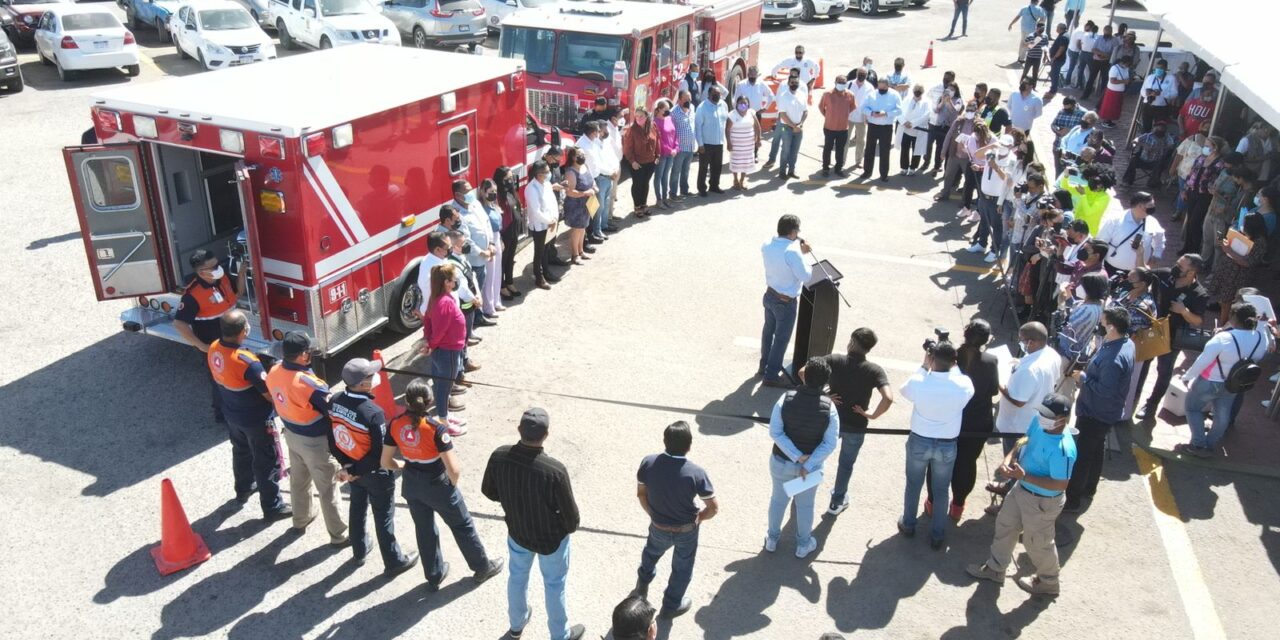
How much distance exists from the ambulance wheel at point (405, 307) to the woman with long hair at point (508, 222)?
123cm

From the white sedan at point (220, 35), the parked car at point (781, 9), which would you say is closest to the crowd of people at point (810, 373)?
the white sedan at point (220, 35)

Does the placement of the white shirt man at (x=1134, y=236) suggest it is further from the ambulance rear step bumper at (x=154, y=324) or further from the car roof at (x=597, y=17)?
the ambulance rear step bumper at (x=154, y=324)

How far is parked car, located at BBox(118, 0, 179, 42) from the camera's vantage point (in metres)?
24.5

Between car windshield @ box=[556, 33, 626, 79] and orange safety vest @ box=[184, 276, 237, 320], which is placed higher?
car windshield @ box=[556, 33, 626, 79]

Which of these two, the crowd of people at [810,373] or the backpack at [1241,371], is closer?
the crowd of people at [810,373]

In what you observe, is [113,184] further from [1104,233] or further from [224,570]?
[1104,233]

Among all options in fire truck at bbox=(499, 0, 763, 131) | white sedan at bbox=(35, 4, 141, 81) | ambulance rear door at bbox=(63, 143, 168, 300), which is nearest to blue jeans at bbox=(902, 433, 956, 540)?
ambulance rear door at bbox=(63, 143, 168, 300)

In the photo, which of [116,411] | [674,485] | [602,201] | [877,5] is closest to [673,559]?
[674,485]

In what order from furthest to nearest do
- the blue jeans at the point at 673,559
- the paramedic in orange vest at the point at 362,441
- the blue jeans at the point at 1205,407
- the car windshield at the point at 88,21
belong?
the car windshield at the point at 88,21, the blue jeans at the point at 1205,407, the paramedic in orange vest at the point at 362,441, the blue jeans at the point at 673,559

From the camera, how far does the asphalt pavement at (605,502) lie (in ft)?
21.0

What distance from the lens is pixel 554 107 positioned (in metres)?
15.1

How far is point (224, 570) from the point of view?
6727mm

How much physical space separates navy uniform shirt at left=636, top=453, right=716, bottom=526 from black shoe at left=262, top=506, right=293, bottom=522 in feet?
10.4

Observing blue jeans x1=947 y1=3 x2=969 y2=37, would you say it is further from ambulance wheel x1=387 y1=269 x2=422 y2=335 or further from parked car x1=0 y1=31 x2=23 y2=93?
parked car x1=0 y1=31 x2=23 y2=93
